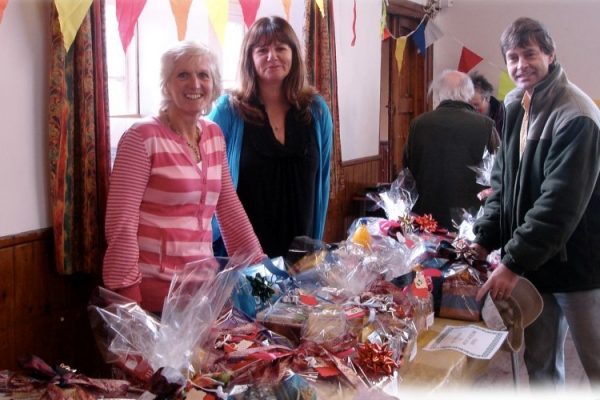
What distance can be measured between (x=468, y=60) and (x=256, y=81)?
4.10m

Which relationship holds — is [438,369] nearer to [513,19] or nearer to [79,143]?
[79,143]

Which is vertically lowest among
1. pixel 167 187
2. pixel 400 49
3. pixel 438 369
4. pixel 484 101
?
pixel 438 369

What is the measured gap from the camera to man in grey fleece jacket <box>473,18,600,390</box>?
1795 mm

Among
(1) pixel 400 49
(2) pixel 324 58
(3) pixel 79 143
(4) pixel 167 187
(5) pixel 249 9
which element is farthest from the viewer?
(1) pixel 400 49

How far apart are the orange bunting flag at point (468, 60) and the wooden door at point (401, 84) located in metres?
0.29

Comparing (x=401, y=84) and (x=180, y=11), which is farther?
(x=401, y=84)

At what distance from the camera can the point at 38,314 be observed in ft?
6.05

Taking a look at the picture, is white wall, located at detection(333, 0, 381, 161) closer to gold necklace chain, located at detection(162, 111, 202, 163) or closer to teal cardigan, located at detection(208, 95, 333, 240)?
teal cardigan, located at detection(208, 95, 333, 240)

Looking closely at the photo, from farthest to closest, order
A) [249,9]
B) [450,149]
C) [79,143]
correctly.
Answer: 1. [450,149]
2. [249,9]
3. [79,143]

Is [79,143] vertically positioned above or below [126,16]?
below

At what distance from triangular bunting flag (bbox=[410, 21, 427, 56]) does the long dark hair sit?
3404mm

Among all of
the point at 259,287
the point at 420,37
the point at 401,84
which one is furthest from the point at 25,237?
the point at 420,37

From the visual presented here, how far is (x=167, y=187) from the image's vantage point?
5.36 feet

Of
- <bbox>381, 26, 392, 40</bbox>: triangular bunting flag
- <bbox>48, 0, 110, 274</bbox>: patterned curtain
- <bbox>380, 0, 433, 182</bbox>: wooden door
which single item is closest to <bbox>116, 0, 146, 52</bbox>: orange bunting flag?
<bbox>48, 0, 110, 274</bbox>: patterned curtain
